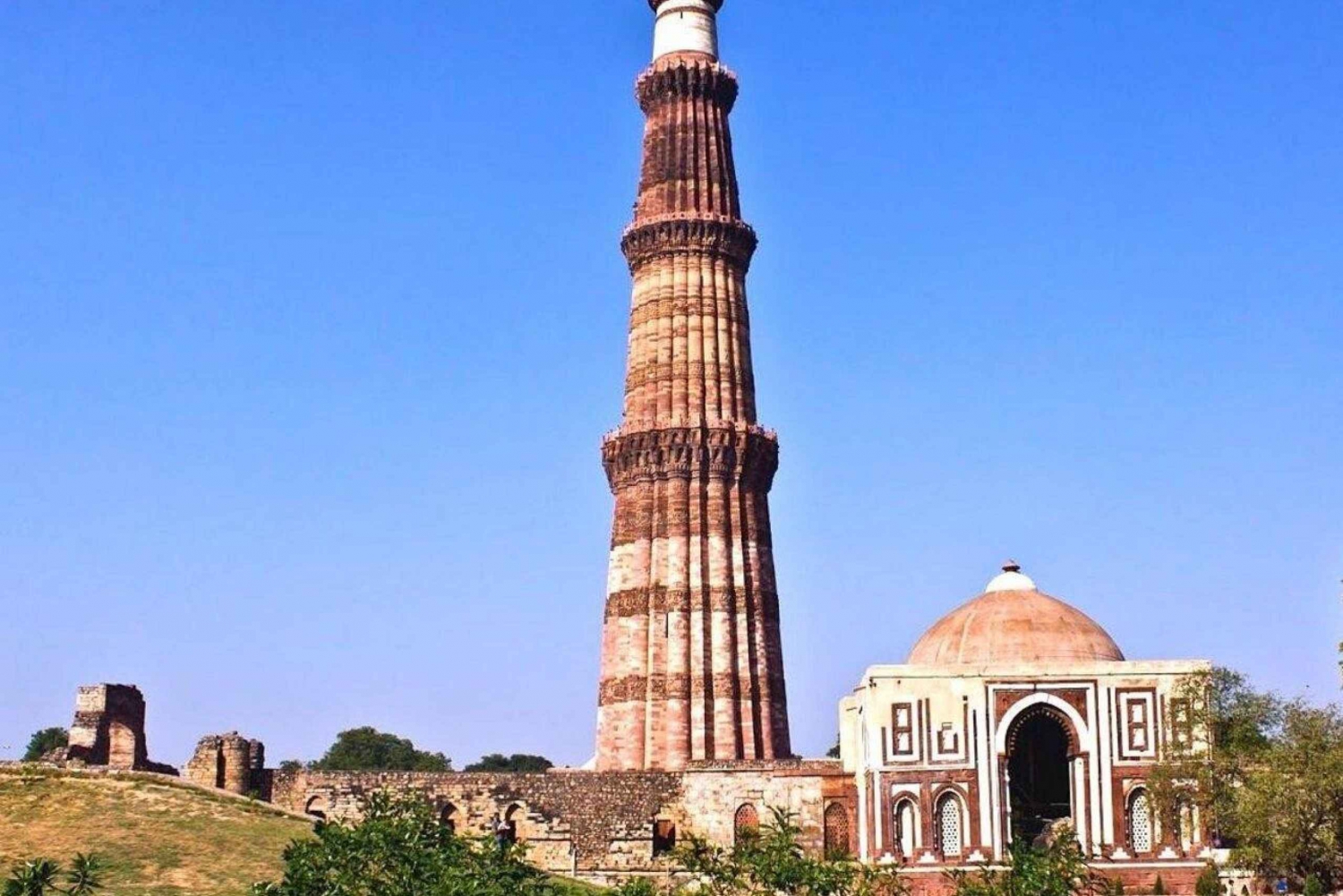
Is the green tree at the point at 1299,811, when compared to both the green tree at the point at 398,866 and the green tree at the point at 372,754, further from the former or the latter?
the green tree at the point at 372,754

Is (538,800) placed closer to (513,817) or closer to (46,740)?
(513,817)

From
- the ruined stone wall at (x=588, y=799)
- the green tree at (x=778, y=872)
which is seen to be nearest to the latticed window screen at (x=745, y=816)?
the ruined stone wall at (x=588, y=799)

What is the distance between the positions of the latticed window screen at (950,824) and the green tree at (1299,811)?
619cm

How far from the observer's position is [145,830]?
3703cm

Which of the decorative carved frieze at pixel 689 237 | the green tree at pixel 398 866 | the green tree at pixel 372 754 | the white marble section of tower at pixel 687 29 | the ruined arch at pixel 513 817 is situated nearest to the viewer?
the green tree at pixel 398 866

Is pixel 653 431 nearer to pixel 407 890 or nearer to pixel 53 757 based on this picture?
pixel 53 757

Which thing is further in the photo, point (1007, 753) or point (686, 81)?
point (686, 81)

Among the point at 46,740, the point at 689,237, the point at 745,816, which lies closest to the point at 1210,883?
the point at 745,816

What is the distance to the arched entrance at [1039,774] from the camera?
4350 cm

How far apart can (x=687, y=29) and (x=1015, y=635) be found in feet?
69.1

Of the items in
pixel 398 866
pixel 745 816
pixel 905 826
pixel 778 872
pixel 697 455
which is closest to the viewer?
pixel 778 872

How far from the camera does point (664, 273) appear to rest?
52906mm

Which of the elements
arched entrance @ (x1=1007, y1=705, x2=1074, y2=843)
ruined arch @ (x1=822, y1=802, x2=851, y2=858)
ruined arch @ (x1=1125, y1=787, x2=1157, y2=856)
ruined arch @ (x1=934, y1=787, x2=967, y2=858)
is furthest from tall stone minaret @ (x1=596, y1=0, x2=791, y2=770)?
ruined arch @ (x1=1125, y1=787, x2=1157, y2=856)

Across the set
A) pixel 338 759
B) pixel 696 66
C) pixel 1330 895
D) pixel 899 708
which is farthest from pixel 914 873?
pixel 338 759
